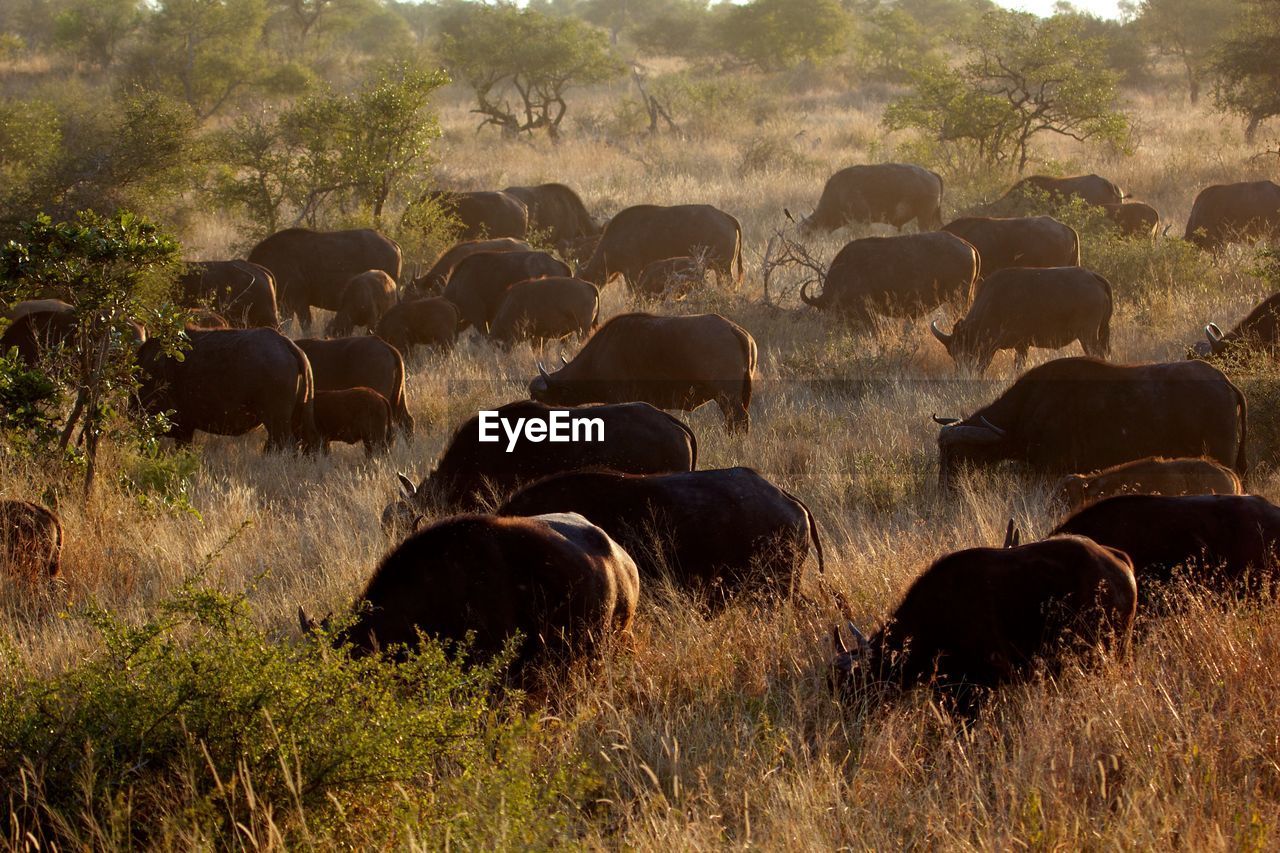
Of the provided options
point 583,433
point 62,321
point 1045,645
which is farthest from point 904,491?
point 62,321

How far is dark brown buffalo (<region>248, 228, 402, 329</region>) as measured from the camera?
14727 millimetres

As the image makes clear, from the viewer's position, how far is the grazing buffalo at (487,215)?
60.9ft

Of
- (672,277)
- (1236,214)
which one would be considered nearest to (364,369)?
(672,277)

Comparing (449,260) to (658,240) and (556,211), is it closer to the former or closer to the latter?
(658,240)

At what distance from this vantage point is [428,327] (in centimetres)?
1295

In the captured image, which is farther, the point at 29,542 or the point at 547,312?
the point at 547,312

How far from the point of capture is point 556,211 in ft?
64.7

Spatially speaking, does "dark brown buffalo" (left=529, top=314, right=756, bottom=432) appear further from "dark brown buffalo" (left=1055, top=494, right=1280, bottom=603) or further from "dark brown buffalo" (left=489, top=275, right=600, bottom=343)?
"dark brown buffalo" (left=1055, top=494, right=1280, bottom=603)

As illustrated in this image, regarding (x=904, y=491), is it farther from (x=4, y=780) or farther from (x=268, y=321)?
(x=268, y=321)

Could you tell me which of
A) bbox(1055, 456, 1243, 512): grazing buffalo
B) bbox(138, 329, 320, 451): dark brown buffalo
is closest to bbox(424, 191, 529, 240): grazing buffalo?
bbox(138, 329, 320, 451): dark brown buffalo

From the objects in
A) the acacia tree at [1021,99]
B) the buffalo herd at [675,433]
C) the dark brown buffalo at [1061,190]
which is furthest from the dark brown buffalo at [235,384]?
the acacia tree at [1021,99]

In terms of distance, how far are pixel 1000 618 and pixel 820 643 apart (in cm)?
95

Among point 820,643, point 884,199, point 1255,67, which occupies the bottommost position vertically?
point 820,643

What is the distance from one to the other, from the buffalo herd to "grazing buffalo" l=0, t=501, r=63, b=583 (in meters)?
0.02
